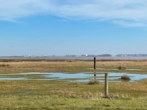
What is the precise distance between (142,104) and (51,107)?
3.62 m

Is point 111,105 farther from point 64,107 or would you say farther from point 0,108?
point 0,108

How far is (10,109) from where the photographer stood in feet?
33.3

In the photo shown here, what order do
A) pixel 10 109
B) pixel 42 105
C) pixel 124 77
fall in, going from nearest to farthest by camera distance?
pixel 10 109 → pixel 42 105 → pixel 124 77

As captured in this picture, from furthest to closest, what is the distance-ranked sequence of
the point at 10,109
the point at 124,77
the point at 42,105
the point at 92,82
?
the point at 124,77
the point at 92,82
the point at 42,105
the point at 10,109

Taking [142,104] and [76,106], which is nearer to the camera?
[76,106]

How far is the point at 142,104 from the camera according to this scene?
11.4m

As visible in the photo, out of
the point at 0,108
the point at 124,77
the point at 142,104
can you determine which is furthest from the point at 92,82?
the point at 0,108

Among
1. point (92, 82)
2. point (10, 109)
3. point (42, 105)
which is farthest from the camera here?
point (92, 82)

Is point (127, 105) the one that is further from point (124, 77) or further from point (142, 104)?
point (124, 77)

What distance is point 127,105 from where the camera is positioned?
1109cm

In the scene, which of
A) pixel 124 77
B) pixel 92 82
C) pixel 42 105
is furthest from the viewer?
pixel 124 77

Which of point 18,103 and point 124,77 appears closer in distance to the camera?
point 18,103

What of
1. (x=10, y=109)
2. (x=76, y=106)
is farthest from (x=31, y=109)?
(x=76, y=106)

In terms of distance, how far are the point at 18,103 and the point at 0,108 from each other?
116 cm
